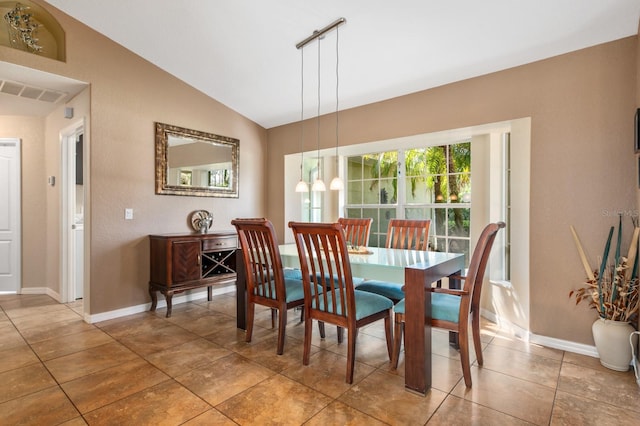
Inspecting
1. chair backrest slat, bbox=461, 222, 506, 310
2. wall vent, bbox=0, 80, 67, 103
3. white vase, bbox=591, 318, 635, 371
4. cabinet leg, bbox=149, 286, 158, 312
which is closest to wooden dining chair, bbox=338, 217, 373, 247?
chair backrest slat, bbox=461, 222, 506, 310

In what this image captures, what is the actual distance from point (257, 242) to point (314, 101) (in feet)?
7.36

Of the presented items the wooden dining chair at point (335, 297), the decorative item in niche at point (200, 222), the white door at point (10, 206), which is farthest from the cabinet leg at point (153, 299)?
the white door at point (10, 206)

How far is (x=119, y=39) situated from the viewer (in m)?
3.43

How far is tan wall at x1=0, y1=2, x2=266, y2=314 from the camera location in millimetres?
3320

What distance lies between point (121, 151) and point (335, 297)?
2850 mm

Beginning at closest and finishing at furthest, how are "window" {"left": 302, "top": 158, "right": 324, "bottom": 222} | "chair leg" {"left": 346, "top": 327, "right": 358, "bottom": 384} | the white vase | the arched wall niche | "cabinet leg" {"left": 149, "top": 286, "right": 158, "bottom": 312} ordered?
"chair leg" {"left": 346, "top": 327, "right": 358, "bottom": 384} → the white vase → the arched wall niche → "cabinet leg" {"left": 149, "top": 286, "right": 158, "bottom": 312} → "window" {"left": 302, "top": 158, "right": 324, "bottom": 222}

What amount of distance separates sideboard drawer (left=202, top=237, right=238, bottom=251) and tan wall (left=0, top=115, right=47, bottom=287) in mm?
2440

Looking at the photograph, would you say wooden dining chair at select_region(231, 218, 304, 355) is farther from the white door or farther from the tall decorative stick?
the white door

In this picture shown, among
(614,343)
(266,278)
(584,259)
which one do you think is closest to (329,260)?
(266,278)

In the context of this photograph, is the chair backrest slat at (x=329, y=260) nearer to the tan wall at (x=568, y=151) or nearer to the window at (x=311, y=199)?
the tan wall at (x=568, y=151)

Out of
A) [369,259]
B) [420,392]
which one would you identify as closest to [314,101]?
[369,259]

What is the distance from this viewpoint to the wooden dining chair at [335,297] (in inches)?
82.4

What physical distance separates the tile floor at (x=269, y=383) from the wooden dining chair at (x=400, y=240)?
0.43 m

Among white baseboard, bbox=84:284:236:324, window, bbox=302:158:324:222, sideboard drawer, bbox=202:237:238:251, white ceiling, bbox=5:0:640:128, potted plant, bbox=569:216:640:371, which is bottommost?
white baseboard, bbox=84:284:236:324
